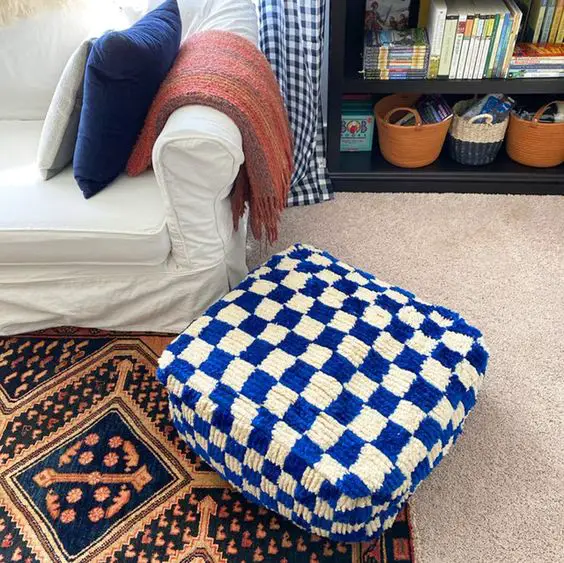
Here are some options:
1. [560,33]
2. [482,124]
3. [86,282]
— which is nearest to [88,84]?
[86,282]

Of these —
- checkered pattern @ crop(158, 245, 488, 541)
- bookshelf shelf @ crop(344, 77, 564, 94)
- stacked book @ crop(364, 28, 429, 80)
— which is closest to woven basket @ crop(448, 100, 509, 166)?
bookshelf shelf @ crop(344, 77, 564, 94)

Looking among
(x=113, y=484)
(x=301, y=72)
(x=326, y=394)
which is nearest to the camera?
(x=326, y=394)

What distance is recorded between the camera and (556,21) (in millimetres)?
1805

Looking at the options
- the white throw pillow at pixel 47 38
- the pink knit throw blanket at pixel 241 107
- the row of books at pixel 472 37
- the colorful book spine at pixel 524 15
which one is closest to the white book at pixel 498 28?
the row of books at pixel 472 37

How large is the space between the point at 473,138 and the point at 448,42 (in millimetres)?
335

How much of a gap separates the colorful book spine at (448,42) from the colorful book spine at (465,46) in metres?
0.03

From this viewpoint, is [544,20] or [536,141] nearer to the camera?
[544,20]

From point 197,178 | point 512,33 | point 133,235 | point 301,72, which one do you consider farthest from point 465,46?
point 133,235

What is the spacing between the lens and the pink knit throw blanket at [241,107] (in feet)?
4.24

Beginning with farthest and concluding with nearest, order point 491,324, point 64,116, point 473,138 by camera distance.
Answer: point 473,138, point 491,324, point 64,116

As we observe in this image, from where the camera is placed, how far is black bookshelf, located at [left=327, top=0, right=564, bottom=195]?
1812 mm

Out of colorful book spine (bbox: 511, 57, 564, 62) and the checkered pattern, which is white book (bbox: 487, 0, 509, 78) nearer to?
colorful book spine (bbox: 511, 57, 564, 62)

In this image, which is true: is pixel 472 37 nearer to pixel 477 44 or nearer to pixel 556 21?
pixel 477 44

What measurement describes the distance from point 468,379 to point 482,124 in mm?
1095
